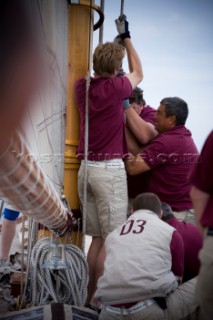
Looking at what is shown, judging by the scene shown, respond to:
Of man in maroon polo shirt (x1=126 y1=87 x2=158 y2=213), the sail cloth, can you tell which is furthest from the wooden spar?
the sail cloth

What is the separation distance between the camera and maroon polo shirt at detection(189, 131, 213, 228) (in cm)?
86

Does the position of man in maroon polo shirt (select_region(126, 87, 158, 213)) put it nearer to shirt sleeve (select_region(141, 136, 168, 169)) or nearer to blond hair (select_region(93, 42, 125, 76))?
shirt sleeve (select_region(141, 136, 168, 169))

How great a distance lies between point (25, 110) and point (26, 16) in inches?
3.1

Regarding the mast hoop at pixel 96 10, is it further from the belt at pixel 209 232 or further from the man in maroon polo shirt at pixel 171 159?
the belt at pixel 209 232

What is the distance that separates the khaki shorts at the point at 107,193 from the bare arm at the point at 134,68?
1.55 feet

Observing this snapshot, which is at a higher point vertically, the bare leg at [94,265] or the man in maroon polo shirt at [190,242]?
the man in maroon polo shirt at [190,242]

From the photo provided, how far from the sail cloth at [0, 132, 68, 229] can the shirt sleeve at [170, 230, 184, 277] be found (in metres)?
0.58

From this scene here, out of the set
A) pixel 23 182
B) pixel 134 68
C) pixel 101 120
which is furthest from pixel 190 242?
pixel 23 182

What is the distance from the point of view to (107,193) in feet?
6.72

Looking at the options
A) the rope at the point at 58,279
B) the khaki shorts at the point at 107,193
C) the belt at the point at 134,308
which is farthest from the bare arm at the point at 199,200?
the khaki shorts at the point at 107,193

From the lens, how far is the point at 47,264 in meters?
1.70

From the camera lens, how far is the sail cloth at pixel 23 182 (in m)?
0.58

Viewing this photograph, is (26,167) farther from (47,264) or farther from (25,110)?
(47,264)

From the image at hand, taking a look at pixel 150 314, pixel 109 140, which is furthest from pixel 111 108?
pixel 150 314
